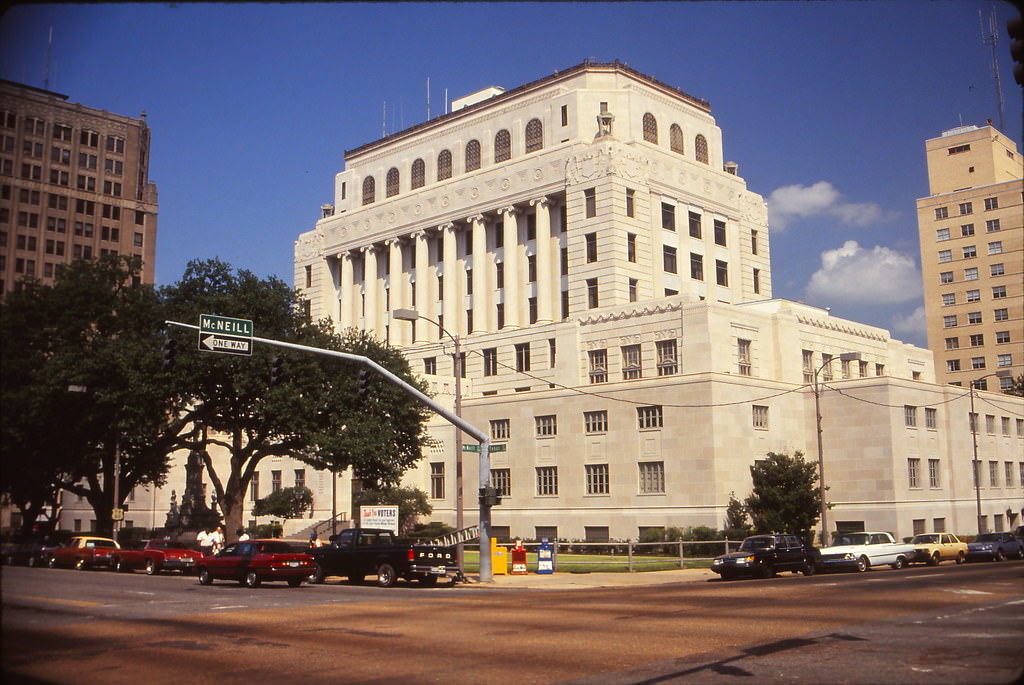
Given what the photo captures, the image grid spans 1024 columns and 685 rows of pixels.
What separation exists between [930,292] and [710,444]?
86444 millimetres

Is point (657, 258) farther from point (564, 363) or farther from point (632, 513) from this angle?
point (632, 513)

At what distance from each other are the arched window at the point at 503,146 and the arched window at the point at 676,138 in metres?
15.7

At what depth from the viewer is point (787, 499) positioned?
187 feet

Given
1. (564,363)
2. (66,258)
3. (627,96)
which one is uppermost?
(627,96)

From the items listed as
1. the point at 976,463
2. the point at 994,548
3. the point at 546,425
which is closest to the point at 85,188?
the point at 546,425

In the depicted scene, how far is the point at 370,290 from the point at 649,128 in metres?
32.8

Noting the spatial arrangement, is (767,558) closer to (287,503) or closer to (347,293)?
(287,503)

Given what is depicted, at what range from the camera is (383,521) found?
4294 centimetres

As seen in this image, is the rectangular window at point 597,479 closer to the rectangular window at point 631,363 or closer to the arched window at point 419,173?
the rectangular window at point 631,363

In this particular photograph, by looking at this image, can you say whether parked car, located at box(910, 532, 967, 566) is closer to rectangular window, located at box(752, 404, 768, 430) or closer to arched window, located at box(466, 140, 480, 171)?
rectangular window, located at box(752, 404, 768, 430)

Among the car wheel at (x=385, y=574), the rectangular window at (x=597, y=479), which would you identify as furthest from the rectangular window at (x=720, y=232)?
the car wheel at (x=385, y=574)

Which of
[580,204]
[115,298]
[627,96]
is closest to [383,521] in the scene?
[115,298]

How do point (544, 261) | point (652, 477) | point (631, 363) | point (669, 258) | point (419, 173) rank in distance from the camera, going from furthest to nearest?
point (419, 173) → point (544, 261) → point (669, 258) → point (631, 363) → point (652, 477)

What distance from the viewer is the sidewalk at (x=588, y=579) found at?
34.0 meters
